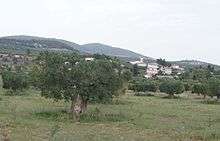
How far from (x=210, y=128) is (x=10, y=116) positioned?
17819 mm

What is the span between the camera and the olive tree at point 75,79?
169 ft

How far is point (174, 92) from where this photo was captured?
9838 centimetres

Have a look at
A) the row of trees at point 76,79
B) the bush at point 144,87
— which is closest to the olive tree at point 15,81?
the bush at point 144,87

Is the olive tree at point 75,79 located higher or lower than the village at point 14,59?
lower

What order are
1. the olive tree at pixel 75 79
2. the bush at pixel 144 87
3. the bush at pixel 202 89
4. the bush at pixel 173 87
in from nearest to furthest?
the olive tree at pixel 75 79, the bush at pixel 202 89, the bush at pixel 173 87, the bush at pixel 144 87

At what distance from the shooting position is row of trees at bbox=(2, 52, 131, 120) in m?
51.7

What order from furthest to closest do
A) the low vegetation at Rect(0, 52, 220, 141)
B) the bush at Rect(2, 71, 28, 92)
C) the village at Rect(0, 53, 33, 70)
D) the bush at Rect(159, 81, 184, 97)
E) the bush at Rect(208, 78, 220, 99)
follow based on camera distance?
the village at Rect(0, 53, 33, 70) → the bush at Rect(159, 81, 184, 97) → the bush at Rect(2, 71, 28, 92) → the bush at Rect(208, 78, 220, 99) → the low vegetation at Rect(0, 52, 220, 141)

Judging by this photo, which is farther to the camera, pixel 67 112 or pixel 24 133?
pixel 67 112

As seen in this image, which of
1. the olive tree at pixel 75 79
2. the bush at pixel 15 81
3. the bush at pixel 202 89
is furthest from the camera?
the bush at pixel 202 89

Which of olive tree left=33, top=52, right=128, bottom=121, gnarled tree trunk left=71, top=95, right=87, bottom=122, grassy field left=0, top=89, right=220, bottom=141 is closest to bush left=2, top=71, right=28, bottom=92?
grassy field left=0, top=89, right=220, bottom=141

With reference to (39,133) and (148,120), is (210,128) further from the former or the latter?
(39,133)

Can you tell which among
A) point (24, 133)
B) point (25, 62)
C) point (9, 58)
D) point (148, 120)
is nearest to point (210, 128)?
point (148, 120)

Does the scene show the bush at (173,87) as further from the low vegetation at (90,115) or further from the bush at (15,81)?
the low vegetation at (90,115)

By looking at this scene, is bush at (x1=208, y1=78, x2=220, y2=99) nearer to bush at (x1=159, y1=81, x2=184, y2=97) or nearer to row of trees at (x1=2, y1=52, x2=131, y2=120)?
bush at (x1=159, y1=81, x2=184, y2=97)
